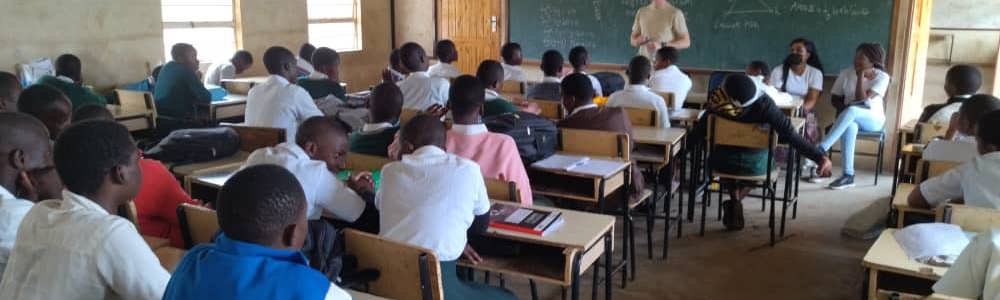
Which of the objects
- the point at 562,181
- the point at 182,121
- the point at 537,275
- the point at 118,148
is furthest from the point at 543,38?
the point at 118,148

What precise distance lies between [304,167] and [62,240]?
→ 1.02 meters

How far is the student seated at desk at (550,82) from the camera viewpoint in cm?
605

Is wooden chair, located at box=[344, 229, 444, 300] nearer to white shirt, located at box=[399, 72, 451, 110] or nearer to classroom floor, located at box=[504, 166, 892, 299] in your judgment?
classroom floor, located at box=[504, 166, 892, 299]

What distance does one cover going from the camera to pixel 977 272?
2.16 m

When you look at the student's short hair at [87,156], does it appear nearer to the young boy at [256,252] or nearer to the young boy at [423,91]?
the young boy at [256,252]

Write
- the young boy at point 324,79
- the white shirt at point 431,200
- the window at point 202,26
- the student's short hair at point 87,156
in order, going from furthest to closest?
the window at point 202,26 < the young boy at point 324,79 < the white shirt at point 431,200 < the student's short hair at point 87,156

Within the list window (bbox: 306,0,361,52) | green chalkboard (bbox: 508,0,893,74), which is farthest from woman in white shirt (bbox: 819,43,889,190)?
window (bbox: 306,0,361,52)

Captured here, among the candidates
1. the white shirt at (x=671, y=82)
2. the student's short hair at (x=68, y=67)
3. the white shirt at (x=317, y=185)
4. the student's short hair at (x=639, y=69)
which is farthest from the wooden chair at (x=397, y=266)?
the student's short hair at (x=68, y=67)

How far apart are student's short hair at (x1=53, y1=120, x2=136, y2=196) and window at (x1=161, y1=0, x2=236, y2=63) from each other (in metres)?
6.30

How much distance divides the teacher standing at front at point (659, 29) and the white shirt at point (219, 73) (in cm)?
376

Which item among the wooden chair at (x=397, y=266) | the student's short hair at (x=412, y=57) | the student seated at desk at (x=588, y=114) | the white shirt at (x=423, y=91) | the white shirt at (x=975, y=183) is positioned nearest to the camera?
the wooden chair at (x=397, y=266)

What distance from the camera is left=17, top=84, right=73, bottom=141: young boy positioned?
3.61 metres

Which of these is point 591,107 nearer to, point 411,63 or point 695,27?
point 411,63

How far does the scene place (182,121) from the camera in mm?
5996
